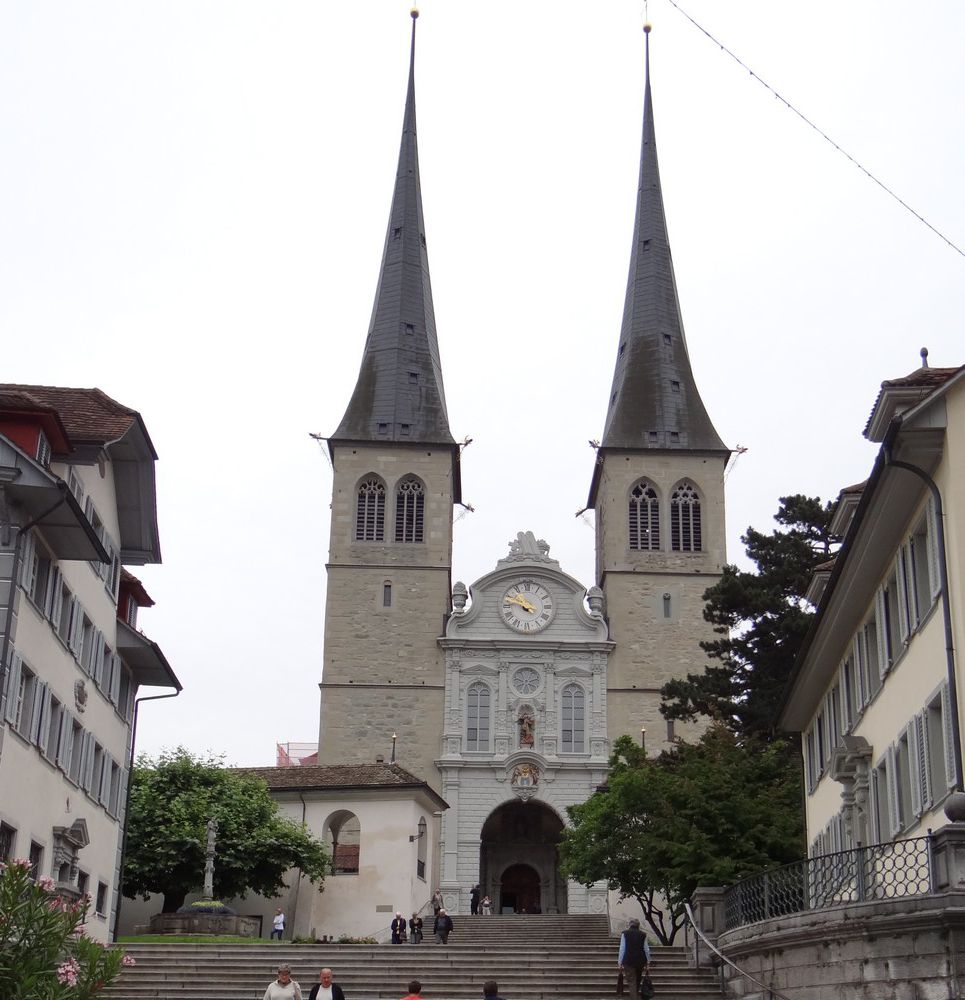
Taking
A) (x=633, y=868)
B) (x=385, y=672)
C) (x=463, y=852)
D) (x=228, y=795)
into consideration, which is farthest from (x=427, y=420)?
(x=633, y=868)

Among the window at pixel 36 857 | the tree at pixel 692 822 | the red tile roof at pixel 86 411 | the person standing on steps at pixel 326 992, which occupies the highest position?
the red tile roof at pixel 86 411

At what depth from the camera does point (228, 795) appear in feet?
141

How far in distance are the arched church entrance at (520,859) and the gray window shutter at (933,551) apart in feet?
159

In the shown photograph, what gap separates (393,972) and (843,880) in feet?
33.9

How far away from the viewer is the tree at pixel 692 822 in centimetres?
3177

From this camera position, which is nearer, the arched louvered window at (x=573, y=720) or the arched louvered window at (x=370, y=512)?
the arched louvered window at (x=573, y=720)

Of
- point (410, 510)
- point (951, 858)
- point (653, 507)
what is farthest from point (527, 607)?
point (951, 858)

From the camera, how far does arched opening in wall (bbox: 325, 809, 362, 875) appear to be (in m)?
46.4

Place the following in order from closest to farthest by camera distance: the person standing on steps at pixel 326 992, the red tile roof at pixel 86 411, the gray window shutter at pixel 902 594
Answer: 1. the person standing on steps at pixel 326 992
2. the gray window shutter at pixel 902 594
3. the red tile roof at pixel 86 411

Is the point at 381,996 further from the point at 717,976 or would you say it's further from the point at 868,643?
the point at 868,643

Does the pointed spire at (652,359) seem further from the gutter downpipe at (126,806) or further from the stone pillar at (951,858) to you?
the stone pillar at (951,858)

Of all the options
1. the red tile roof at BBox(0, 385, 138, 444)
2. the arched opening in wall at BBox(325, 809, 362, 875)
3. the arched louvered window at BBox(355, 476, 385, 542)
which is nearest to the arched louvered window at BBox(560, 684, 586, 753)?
the arched louvered window at BBox(355, 476, 385, 542)

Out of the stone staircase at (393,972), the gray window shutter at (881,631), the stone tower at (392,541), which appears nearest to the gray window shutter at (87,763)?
the stone staircase at (393,972)

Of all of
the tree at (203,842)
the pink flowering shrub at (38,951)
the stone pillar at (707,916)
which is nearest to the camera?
the pink flowering shrub at (38,951)
